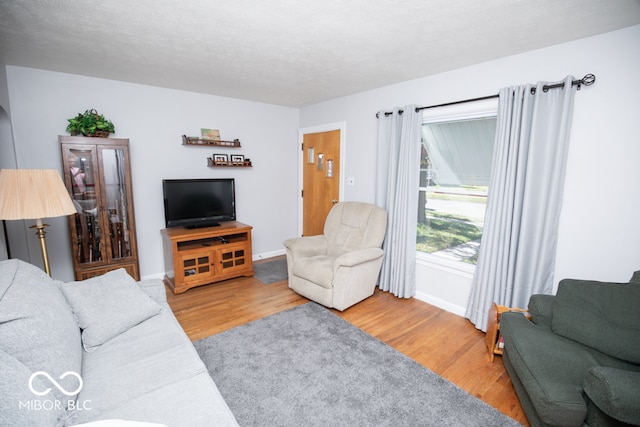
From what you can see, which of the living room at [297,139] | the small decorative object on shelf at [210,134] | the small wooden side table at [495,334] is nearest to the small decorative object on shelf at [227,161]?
the living room at [297,139]

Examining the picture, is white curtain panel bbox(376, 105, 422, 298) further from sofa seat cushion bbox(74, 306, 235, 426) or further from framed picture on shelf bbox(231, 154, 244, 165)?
sofa seat cushion bbox(74, 306, 235, 426)

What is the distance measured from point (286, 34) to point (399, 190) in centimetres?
187

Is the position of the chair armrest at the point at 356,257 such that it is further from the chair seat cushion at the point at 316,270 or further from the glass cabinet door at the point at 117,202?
the glass cabinet door at the point at 117,202

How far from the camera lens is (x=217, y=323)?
264 centimetres

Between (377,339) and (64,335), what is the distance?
2.05 metres

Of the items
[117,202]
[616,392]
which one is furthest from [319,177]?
[616,392]

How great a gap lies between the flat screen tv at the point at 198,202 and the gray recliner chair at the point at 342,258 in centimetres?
117

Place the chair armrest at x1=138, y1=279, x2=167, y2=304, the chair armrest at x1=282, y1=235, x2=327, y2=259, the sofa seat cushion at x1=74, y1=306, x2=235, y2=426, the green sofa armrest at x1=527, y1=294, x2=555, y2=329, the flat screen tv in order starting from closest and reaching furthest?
the sofa seat cushion at x1=74, y1=306, x2=235, y2=426 → the green sofa armrest at x1=527, y1=294, x2=555, y2=329 → the chair armrest at x1=138, y1=279, x2=167, y2=304 → the chair armrest at x1=282, y1=235, x2=327, y2=259 → the flat screen tv

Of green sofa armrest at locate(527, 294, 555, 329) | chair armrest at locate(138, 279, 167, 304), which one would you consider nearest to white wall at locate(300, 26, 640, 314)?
green sofa armrest at locate(527, 294, 555, 329)

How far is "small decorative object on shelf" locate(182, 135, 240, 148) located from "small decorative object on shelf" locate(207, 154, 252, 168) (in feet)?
0.57

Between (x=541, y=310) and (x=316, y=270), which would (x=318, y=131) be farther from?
(x=541, y=310)

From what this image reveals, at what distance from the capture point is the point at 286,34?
207 cm

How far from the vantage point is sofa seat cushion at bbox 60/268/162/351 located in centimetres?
157

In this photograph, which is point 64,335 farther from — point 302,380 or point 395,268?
point 395,268
